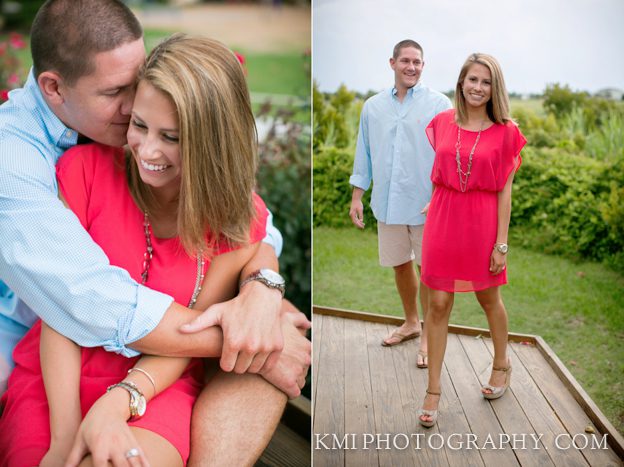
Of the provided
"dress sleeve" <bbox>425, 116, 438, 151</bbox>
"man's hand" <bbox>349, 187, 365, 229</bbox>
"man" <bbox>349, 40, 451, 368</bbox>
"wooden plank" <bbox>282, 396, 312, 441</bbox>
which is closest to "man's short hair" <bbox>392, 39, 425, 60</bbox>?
"man" <bbox>349, 40, 451, 368</bbox>

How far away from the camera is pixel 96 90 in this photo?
189 centimetres

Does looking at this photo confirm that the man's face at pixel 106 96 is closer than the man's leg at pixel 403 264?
Yes

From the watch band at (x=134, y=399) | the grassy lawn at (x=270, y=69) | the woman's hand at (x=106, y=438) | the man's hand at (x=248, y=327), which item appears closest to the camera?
the woman's hand at (x=106, y=438)

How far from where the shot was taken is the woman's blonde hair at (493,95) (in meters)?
2.22

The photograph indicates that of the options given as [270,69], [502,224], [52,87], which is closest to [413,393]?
[502,224]

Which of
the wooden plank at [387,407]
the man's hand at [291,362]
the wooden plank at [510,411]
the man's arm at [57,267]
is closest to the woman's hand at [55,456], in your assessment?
the man's arm at [57,267]

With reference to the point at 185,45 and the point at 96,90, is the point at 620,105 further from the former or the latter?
the point at 96,90

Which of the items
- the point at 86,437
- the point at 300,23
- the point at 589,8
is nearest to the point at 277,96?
the point at 300,23

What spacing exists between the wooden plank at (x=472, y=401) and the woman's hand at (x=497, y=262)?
0.27 metres

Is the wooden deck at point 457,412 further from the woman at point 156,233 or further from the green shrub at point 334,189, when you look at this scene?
the woman at point 156,233

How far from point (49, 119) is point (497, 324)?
1.54 metres

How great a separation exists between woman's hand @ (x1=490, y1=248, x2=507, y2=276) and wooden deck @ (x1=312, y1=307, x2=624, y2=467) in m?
0.23

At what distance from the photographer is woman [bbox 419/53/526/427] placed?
7.32ft

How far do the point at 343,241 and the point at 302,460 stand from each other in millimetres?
848
